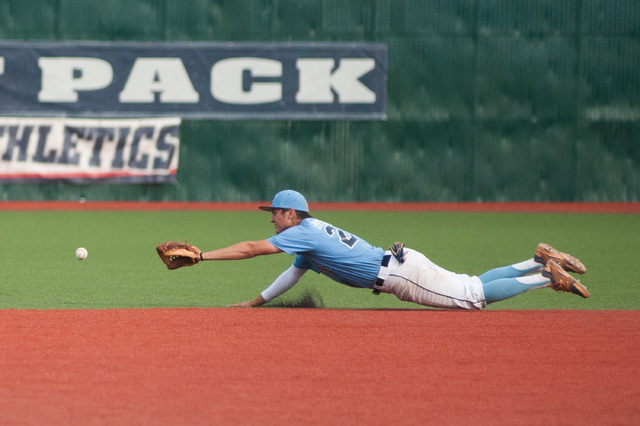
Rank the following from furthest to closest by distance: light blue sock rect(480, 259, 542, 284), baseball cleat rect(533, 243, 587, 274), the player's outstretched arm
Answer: light blue sock rect(480, 259, 542, 284) → baseball cleat rect(533, 243, 587, 274) → the player's outstretched arm

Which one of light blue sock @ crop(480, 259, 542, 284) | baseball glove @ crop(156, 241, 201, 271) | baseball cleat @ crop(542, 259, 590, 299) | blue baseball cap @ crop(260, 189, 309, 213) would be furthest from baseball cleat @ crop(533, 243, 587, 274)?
baseball glove @ crop(156, 241, 201, 271)

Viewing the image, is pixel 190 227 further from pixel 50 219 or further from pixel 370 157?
pixel 370 157

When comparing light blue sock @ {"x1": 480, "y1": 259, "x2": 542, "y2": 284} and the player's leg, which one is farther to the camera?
light blue sock @ {"x1": 480, "y1": 259, "x2": 542, "y2": 284}

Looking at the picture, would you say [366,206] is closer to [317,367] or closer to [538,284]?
[538,284]

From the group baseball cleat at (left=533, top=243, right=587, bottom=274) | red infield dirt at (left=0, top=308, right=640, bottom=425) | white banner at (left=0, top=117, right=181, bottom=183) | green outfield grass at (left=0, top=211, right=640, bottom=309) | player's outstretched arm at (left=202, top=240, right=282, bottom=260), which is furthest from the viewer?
white banner at (left=0, top=117, right=181, bottom=183)

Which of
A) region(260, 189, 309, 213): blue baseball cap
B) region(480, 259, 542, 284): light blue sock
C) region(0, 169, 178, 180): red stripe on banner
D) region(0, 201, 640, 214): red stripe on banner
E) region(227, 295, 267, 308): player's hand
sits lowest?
region(0, 201, 640, 214): red stripe on banner

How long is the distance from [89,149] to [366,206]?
6525mm

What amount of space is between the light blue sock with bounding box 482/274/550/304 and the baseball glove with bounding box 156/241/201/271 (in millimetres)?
2570

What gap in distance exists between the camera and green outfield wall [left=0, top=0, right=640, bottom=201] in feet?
76.0

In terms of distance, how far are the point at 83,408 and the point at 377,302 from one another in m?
4.82

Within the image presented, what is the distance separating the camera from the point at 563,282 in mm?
8516

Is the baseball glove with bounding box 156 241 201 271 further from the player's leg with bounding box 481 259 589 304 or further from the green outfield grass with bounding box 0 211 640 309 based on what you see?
the player's leg with bounding box 481 259 589 304

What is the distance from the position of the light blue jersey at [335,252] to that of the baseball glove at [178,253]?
28.4 inches

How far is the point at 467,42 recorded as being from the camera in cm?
2319
